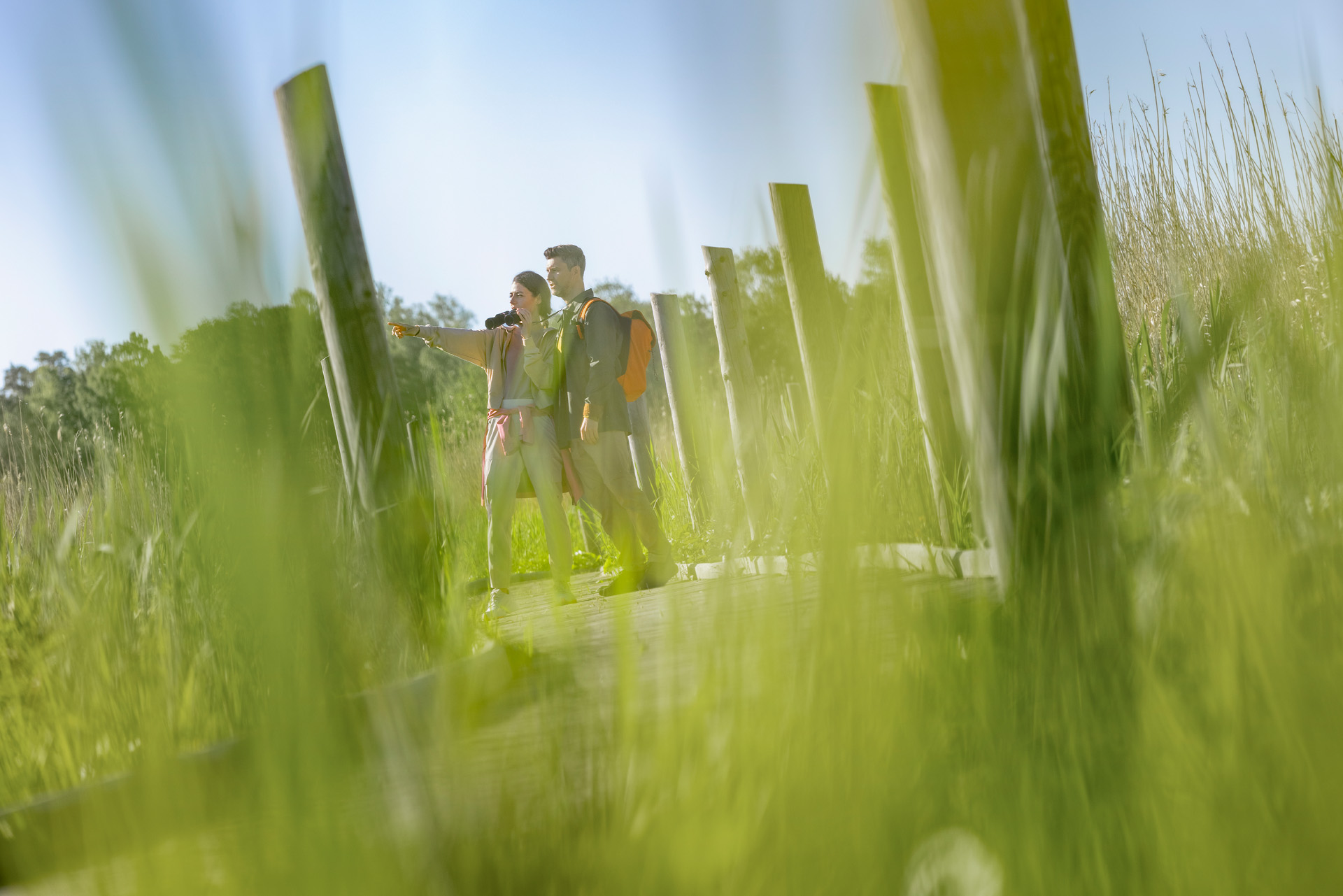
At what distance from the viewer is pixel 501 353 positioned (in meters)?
4.60

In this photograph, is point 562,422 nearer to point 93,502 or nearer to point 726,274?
point 726,274

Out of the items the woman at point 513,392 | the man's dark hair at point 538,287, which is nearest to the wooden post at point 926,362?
the woman at point 513,392

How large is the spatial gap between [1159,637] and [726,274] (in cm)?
455

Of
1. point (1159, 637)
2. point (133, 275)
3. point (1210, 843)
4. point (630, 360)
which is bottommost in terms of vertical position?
point (1210, 843)

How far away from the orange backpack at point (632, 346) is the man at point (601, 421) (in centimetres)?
3

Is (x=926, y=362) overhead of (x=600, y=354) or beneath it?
beneath

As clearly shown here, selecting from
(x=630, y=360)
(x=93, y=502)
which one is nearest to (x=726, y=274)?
(x=630, y=360)

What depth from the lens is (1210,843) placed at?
0.67 m

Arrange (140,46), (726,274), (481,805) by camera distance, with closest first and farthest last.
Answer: (140,46), (481,805), (726,274)

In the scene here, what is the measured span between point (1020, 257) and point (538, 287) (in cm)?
391

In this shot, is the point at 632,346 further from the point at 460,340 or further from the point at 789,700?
the point at 789,700

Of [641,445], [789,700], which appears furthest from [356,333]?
[641,445]

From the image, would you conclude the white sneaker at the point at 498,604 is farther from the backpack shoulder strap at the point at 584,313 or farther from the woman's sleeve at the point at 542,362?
the backpack shoulder strap at the point at 584,313

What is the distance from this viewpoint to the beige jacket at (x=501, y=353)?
4523 millimetres
